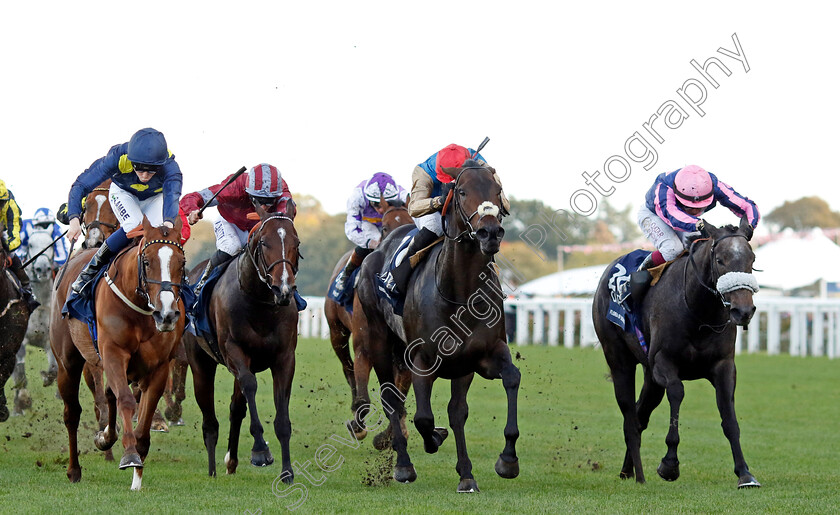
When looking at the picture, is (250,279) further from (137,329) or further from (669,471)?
(669,471)

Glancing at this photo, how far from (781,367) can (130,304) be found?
17.8 meters

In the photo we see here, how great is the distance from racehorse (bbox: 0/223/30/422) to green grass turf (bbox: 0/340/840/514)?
27.2 inches

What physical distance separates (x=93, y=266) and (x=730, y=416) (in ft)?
15.2

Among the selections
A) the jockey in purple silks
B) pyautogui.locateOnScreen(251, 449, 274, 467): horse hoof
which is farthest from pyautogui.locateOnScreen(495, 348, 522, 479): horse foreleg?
pyautogui.locateOnScreen(251, 449, 274, 467): horse hoof

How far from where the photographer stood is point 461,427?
23.9ft

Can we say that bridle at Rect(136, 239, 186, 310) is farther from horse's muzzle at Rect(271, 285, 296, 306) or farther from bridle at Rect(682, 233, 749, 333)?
bridle at Rect(682, 233, 749, 333)

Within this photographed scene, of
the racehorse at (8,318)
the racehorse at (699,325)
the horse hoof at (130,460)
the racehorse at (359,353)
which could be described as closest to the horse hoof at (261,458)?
the horse hoof at (130,460)

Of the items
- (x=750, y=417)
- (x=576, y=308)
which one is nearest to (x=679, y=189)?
(x=750, y=417)

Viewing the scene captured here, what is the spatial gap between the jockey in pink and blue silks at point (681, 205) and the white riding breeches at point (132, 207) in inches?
151

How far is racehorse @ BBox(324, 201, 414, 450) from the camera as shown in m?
9.57

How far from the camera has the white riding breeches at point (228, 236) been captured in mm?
9102

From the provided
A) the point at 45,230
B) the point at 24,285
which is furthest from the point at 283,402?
the point at 45,230

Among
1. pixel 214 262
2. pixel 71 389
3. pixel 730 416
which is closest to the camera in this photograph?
pixel 730 416

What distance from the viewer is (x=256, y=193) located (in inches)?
328
